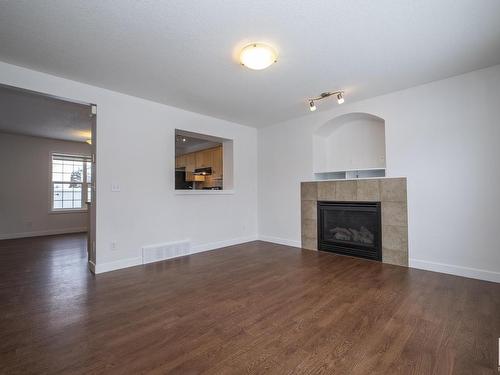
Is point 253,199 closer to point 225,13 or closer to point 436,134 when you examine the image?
point 436,134

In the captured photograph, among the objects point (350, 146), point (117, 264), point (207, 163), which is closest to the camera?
Result: point (117, 264)

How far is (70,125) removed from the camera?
559 cm

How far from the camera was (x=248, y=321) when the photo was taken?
2148 mm

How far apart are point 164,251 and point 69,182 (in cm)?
509

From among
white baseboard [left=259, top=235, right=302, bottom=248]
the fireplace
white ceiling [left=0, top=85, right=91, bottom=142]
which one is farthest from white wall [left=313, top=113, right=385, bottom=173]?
white ceiling [left=0, top=85, right=91, bottom=142]

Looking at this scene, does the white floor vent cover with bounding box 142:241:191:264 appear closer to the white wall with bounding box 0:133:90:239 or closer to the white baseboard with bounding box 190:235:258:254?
the white baseboard with bounding box 190:235:258:254

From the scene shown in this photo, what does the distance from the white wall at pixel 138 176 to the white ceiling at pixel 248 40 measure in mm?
255

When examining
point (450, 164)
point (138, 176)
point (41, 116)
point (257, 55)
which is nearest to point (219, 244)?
point (138, 176)

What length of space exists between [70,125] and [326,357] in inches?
259

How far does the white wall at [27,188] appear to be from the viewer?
6136mm

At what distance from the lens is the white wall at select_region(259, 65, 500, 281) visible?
3039 millimetres

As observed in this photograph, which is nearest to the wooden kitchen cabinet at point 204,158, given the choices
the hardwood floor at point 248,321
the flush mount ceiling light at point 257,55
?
the hardwood floor at point 248,321

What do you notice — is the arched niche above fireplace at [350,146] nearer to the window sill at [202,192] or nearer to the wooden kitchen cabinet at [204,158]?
the window sill at [202,192]

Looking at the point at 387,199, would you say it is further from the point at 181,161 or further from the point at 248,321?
the point at 181,161
